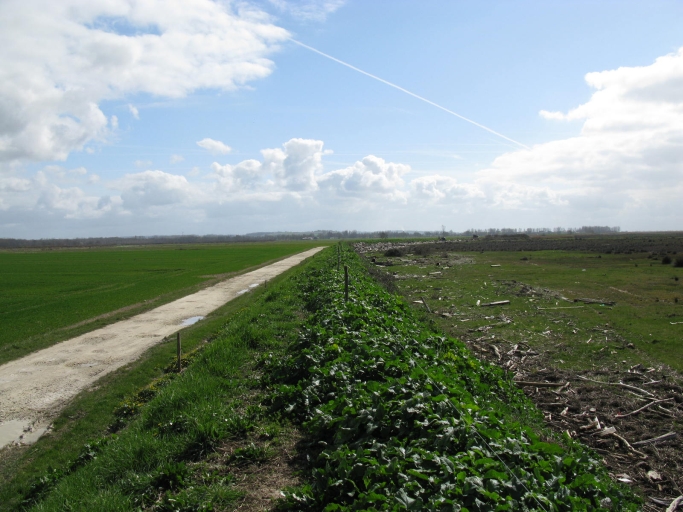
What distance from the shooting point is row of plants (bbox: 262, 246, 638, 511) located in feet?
12.7

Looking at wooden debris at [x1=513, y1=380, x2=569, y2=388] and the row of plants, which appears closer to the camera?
the row of plants

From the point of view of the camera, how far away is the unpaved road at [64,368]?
10023mm

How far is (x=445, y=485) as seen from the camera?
3859mm

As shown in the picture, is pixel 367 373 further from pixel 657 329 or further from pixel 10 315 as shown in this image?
pixel 10 315

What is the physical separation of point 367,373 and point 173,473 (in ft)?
10.5

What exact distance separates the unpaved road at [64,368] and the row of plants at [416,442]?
227 inches

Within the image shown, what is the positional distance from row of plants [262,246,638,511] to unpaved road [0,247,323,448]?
5.75m

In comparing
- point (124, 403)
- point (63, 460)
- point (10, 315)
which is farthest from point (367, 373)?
point (10, 315)

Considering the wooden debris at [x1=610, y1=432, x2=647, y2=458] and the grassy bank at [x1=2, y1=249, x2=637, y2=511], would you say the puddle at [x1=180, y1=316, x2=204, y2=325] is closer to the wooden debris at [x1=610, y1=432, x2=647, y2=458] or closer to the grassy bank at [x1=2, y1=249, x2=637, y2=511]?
the grassy bank at [x1=2, y1=249, x2=637, y2=511]

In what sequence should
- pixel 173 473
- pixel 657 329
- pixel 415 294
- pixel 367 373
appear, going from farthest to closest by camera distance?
pixel 415 294 < pixel 657 329 < pixel 367 373 < pixel 173 473

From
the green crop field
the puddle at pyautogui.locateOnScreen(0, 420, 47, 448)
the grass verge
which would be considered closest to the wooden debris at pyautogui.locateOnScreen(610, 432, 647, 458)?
the grass verge

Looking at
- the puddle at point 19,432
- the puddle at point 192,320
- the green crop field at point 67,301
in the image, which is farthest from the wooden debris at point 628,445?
the green crop field at point 67,301

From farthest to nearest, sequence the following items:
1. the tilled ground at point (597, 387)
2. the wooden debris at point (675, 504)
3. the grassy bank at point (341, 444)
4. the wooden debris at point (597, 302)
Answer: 1. the wooden debris at point (597, 302)
2. the tilled ground at point (597, 387)
3. the wooden debris at point (675, 504)
4. the grassy bank at point (341, 444)

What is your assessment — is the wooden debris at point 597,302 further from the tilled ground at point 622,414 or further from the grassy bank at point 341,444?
the grassy bank at point 341,444
